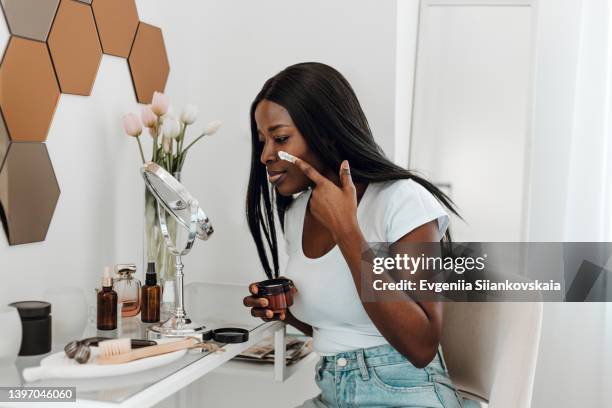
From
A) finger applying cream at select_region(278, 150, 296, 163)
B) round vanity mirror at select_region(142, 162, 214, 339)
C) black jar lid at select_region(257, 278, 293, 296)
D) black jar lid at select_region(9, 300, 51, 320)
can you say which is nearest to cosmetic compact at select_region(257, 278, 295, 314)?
black jar lid at select_region(257, 278, 293, 296)

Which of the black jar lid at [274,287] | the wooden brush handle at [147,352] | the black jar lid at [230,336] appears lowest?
the black jar lid at [230,336]

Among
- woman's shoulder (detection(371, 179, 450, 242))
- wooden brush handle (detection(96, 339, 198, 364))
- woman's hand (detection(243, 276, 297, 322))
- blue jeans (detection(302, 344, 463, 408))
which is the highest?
woman's shoulder (detection(371, 179, 450, 242))

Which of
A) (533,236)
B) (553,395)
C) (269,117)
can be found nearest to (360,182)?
(269,117)

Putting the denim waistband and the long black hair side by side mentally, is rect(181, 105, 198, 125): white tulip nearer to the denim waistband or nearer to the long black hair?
the long black hair

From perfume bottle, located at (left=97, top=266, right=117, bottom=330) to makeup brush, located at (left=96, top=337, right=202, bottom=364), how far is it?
0.80 feet

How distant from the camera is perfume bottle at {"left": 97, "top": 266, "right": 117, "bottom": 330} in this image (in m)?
1.31

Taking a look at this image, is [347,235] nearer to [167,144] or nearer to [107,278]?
[107,278]

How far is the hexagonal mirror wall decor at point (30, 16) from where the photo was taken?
1273mm

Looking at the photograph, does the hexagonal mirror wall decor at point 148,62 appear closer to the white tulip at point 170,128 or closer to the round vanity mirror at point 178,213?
the white tulip at point 170,128

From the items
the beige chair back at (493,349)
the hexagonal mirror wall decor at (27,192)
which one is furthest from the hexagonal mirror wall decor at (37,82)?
the beige chair back at (493,349)

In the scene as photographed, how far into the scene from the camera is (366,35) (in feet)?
6.01

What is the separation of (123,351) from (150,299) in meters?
0.34

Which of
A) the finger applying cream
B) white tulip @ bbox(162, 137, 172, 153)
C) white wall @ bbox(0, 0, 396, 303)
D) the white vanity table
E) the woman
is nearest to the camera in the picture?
the white vanity table

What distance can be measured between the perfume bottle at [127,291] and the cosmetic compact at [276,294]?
280mm
